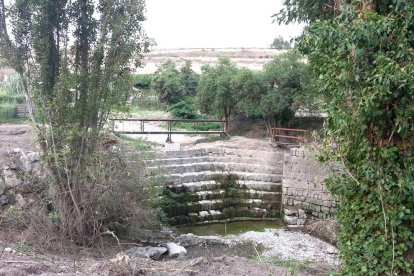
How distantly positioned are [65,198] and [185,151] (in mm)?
7005

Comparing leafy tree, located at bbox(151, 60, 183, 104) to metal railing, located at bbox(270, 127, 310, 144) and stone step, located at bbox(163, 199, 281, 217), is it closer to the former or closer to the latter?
metal railing, located at bbox(270, 127, 310, 144)

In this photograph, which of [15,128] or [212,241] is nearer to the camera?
[212,241]

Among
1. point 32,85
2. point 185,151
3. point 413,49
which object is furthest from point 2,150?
point 413,49

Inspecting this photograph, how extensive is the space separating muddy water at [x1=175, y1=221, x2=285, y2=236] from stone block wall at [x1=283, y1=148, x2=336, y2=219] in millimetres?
957

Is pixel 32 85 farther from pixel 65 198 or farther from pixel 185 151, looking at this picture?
pixel 185 151

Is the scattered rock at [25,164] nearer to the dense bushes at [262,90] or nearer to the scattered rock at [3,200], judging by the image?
the scattered rock at [3,200]

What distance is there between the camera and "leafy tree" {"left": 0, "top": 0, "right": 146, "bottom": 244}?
7.90 metres

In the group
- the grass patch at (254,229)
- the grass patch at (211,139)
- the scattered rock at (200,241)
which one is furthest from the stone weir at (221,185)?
the scattered rock at (200,241)

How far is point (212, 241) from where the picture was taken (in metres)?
10.9

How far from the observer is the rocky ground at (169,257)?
5.36 metres

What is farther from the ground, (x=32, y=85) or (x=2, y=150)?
(x=32, y=85)

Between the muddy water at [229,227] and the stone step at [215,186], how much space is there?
1.15 meters

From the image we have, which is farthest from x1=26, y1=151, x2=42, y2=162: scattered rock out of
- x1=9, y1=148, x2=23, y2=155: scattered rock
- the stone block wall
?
the stone block wall

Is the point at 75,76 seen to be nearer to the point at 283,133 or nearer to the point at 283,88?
the point at 283,88
